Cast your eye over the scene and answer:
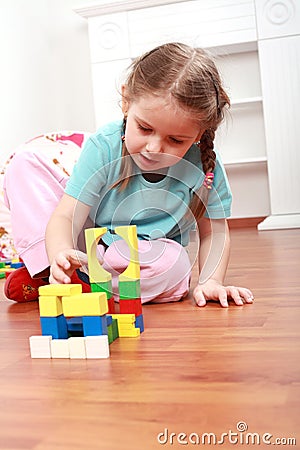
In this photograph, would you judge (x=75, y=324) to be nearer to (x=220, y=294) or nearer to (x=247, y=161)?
(x=220, y=294)

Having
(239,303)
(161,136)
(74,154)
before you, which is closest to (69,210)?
(161,136)

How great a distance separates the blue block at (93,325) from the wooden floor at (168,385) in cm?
4

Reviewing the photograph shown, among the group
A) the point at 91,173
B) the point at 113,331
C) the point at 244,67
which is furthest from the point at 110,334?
the point at 244,67

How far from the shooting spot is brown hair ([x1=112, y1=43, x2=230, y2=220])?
103 cm

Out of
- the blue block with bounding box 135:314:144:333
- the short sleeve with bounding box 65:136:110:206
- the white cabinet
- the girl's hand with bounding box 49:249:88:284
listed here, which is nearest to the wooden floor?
the blue block with bounding box 135:314:144:333

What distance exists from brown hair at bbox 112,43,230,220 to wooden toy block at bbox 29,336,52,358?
0.35 metres

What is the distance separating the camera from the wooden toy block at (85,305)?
839 mm

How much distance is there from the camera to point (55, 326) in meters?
0.87

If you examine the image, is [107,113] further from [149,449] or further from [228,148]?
[149,449]

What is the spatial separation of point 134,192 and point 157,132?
14 centimetres

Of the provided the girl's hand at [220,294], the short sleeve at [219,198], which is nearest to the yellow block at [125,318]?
the girl's hand at [220,294]

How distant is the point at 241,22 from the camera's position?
283 centimetres

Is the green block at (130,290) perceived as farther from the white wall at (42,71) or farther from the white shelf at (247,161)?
the white shelf at (247,161)

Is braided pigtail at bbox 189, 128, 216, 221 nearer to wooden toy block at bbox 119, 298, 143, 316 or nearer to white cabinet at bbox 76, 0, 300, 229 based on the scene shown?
wooden toy block at bbox 119, 298, 143, 316
